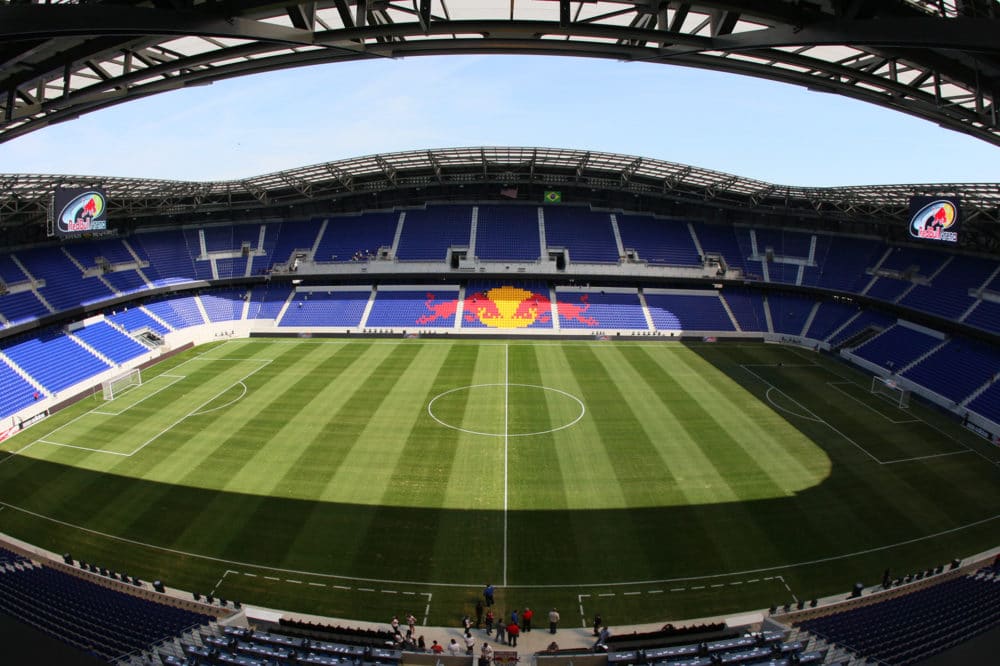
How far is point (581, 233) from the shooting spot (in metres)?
55.7

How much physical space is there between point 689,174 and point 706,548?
126 ft

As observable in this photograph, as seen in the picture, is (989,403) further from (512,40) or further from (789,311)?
(512,40)

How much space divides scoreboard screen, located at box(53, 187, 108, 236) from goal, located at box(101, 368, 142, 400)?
10.8 meters

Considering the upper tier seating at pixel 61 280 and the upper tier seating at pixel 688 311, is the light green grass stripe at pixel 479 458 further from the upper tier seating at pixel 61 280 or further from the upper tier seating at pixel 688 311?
the upper tier seating at pixel 61 280

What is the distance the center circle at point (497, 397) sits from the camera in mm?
27094

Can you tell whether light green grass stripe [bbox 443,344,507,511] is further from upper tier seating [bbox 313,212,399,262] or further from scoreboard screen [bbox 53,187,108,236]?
scoreboard screen [bbox 53,187,108,236]

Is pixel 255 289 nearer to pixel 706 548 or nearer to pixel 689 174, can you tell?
pixel 689 174

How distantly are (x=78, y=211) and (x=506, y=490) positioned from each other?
36224mm

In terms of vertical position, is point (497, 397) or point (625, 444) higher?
point (497, 397)

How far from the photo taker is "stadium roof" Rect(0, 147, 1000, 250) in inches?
1651

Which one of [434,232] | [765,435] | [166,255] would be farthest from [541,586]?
[166,255]

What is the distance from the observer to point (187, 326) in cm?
4572

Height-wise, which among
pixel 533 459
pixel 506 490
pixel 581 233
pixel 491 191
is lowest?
pixel 506 490

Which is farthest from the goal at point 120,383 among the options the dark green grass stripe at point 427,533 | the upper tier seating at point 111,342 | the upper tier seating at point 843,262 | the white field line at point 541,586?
the upper tier seating at point 843,262
